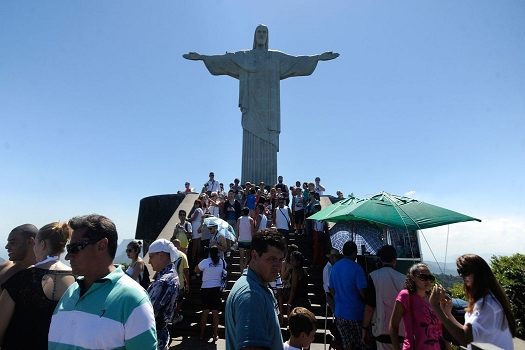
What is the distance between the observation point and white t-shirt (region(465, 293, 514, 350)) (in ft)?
8.78

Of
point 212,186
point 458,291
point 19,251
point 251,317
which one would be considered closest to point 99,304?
point 251,317

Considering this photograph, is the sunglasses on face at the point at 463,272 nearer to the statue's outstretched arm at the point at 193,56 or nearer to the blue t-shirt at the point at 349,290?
the blue t-shirt at the point at 349,290

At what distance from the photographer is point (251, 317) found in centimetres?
182

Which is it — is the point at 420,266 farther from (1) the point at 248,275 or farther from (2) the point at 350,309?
(1) the point at 248,275

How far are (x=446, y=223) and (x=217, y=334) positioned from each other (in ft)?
13.2

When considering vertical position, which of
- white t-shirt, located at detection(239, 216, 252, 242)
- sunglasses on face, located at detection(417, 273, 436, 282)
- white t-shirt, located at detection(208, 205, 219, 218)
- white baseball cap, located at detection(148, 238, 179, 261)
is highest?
white t-shirt, located at detection(208, 205, 219, 218)

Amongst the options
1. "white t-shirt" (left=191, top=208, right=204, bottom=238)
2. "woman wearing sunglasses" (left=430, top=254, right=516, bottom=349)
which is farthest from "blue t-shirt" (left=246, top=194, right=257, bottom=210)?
"woman wearing sunglasses" (left=430, top=254, right=516, bottom=349)

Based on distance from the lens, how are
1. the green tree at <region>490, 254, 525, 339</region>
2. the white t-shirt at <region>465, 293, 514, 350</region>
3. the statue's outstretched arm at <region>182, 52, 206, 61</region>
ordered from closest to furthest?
the white t-shirt at <region>465, 293, 514, 350</region> → the green tree at <region>490, 254, 525, 339</region> → the statue's outstretched arm at <region>182, 52, 206, 61</region>

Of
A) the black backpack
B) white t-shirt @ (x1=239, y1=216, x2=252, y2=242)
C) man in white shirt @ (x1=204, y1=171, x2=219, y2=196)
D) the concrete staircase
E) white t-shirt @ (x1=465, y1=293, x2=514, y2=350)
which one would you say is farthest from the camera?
man in white shirt @ (x1=204, y1=171, x2=219, y2=196)

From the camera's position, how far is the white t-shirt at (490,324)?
2676 mm

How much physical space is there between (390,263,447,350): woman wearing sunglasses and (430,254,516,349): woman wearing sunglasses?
0.42 m

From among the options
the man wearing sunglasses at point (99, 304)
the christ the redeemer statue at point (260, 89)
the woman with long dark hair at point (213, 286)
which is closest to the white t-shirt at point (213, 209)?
the woman with long dark hair at point (213, 286)

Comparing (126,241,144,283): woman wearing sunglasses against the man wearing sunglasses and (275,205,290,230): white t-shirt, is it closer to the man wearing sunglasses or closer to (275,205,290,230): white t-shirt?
the man wearing sunglasses

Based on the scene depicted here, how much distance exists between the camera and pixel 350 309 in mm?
4262
